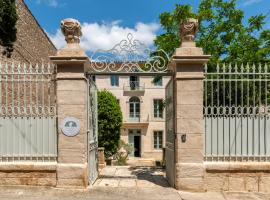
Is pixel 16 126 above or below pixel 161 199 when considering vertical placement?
above

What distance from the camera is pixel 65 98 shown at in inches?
293

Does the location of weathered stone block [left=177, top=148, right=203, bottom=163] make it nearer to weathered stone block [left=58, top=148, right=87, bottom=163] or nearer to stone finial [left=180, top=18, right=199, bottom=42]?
weathered stone block [left=58, top=148, right=87, bottom=163]

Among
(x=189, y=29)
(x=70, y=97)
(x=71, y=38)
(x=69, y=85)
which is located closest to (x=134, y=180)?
(x=70, y=97)

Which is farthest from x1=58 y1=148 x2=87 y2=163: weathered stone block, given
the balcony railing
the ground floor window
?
the ground floor window

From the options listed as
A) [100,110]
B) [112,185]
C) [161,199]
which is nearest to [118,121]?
[100,110]

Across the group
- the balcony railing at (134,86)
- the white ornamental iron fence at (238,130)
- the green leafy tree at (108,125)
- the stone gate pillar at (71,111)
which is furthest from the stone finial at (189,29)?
the balcony railing at (134,86)

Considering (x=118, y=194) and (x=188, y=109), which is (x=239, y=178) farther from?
(x=118, y=194)

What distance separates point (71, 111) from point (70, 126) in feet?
1.18

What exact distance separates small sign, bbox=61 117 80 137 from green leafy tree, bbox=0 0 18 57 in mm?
5834

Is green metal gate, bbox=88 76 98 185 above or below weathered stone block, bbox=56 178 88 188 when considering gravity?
above

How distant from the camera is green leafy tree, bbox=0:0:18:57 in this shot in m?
11.2

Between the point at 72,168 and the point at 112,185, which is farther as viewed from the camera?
the point at 112,185

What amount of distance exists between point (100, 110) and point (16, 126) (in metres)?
11.8

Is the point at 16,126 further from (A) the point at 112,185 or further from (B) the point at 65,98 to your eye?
(A) the point at 112,185
